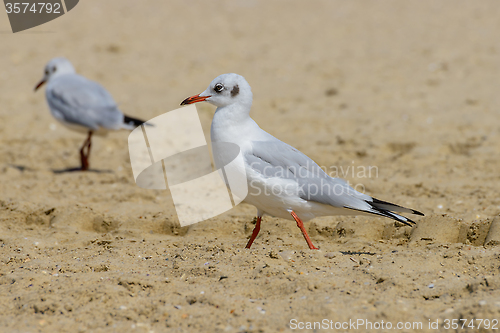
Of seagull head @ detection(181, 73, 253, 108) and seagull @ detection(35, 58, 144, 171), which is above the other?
seagull head @ detection(181, 73, 253, 108)

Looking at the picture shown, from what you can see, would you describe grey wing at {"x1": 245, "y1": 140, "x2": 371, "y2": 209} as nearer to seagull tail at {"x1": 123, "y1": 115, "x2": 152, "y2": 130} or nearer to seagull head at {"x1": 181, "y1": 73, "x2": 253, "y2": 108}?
seagull head at {"x1": 181, "y1": 73, "x2": 253, "y2": 108}

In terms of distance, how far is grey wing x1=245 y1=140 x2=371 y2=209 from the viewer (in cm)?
405

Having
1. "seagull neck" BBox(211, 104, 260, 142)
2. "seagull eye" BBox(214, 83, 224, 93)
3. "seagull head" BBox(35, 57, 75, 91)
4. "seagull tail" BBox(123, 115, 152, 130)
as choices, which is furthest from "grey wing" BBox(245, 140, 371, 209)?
"seagull head" BBox(35, 57, 75, 91)

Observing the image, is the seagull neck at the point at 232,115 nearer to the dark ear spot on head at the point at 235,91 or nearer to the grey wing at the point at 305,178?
the dark ear spot on head at the point at 235,91

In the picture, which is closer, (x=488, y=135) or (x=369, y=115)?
(x=488, y=135)

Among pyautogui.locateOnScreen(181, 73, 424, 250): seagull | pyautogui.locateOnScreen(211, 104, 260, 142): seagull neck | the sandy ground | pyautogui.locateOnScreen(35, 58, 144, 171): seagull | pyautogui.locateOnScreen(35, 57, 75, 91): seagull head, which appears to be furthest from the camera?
pyautogui.locateOnScreen(35, 57, 75, 91): seagull head

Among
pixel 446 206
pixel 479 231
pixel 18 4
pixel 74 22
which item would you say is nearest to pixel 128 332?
pixel 479 231

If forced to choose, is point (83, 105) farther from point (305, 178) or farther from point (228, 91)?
point (305, 178)

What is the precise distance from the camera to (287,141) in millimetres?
7559

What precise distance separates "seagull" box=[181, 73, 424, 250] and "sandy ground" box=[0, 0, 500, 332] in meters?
0.34

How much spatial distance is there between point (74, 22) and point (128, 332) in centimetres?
1105

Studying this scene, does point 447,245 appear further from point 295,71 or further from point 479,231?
point 295,71

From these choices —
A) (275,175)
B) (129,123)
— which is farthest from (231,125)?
(129,123)

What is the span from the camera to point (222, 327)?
2.94 meters
